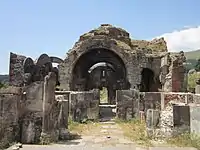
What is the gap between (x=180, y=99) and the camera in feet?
33.4

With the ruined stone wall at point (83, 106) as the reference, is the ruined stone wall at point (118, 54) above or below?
Answer: above

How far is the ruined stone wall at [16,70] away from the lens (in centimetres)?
1399

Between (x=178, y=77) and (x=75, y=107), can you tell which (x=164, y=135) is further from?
(x=178, y=77)

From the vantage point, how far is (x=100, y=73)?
30.7 metres

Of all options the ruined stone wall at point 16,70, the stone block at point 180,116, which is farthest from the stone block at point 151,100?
the ruined stone wall at point 16,70

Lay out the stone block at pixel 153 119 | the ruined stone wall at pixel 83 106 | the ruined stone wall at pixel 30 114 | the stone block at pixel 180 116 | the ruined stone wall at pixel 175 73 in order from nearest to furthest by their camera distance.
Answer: the ruined stone wall at pixel 30 114
the stone block at pixel 180 116
the stone block at pixel 153 119
the ruined stone wall at pixel 83 106
the ruined stone wall at pixel 175 73

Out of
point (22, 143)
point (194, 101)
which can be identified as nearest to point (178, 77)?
point (194, 101)

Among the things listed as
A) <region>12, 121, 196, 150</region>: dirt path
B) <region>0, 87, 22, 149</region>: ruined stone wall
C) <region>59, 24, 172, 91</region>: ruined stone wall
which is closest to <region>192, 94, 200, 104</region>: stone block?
<region>12, 121, 196, 150</region>: dirt path

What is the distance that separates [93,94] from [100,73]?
1657cm

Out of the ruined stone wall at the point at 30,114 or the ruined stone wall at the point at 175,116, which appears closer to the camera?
the ruined stone wall at the point at 30,114

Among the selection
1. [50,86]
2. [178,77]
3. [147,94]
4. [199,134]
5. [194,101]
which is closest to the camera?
[199,134]

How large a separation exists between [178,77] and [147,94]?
690 cm

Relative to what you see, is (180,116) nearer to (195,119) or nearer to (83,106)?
(195,119)

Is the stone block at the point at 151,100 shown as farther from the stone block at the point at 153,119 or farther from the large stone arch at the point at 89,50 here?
the large stone arch at the point at 89,50
